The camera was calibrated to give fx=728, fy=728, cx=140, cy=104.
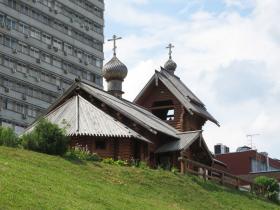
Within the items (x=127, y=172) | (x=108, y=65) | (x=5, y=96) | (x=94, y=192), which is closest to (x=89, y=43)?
(x=5, y=96)

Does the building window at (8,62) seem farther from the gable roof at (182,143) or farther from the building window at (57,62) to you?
the gable roof at (182,143)

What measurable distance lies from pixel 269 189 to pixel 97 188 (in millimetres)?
21401

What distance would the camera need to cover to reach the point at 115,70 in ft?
182

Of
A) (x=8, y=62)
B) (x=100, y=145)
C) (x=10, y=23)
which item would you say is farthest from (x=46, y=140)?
(x=10, y=23)

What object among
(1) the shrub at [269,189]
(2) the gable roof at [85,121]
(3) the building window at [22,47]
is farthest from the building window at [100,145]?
(3) the building window at [22,47]

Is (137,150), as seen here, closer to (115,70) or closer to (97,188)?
(115,70)

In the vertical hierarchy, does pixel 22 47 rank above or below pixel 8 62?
above

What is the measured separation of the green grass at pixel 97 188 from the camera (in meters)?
25.1

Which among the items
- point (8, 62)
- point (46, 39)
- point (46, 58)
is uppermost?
point (46, 39)

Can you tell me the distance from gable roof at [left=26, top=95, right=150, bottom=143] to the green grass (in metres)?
4.73

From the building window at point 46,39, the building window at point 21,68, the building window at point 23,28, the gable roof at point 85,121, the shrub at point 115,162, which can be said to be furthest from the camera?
the building window at point 46,39

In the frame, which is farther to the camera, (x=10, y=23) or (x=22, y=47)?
(x=22, y=47)

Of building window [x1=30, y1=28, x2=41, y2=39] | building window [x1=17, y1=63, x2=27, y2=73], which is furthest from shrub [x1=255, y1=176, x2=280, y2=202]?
building window [x1=30, y1=28, x2=41, y2=39]

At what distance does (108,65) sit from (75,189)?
91.6ft
